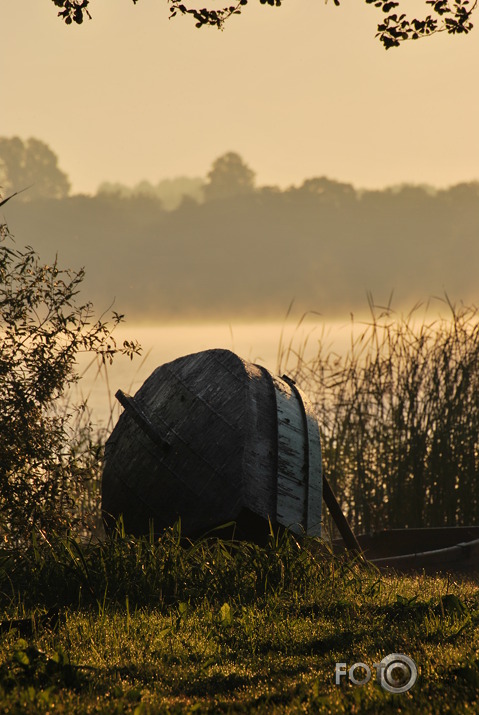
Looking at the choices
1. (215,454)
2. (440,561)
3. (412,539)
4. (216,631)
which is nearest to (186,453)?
(215,454)

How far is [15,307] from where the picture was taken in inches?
263

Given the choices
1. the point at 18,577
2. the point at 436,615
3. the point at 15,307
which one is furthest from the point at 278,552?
the point at 15,307

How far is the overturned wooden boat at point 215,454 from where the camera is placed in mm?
6398

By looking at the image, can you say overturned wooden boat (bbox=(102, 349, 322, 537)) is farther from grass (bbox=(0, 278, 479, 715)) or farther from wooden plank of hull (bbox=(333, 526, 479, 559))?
wooden plank of hull (bbox=(333, 526, 479, 559))

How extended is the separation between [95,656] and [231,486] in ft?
7.23

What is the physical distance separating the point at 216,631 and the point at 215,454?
6.19 feet

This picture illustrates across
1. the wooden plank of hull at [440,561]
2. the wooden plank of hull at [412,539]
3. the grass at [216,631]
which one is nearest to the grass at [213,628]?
the grass at [216,631]

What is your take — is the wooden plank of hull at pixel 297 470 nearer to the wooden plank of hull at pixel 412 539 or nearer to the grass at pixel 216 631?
the grass at pixel 216 631

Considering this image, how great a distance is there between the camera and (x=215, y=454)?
6.51 m

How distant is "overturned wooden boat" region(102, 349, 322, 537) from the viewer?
252 inches

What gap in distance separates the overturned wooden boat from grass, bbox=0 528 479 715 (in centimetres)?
29

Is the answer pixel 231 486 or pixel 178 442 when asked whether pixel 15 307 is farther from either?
pixel 231 486

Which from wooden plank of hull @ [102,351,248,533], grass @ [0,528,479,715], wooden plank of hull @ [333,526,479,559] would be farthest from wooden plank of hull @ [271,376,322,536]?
wooden plank of hull @ [333,526,479,559]

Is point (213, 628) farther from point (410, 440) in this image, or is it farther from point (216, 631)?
point (410, 440)
